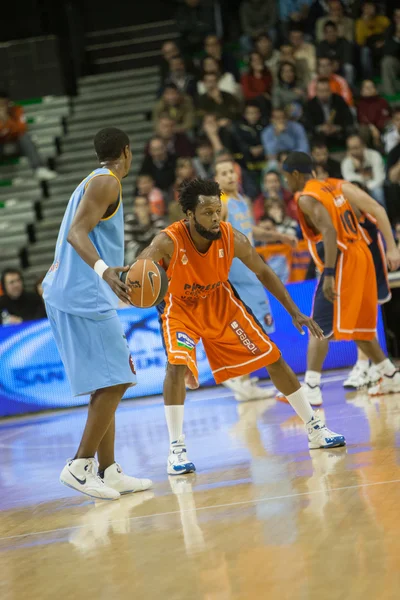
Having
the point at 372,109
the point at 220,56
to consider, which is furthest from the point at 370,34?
the point at 220,56

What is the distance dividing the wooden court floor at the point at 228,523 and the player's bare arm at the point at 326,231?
2.96 feet

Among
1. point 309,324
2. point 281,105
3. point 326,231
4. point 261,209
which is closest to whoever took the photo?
point 309,324

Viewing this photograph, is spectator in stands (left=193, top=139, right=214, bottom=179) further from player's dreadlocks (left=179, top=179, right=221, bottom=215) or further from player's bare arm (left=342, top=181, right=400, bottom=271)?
player's dreadlocks (left=179, top=179, right=221, bottom=215)

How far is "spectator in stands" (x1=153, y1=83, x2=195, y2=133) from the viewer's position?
13.4 metres

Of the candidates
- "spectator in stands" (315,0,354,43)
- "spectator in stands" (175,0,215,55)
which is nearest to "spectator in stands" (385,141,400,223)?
"spectator in stands" (315,0,354,43)

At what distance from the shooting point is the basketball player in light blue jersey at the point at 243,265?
7520 millimetres

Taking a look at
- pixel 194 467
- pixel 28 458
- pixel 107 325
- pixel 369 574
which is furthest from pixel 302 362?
pixel 369 574

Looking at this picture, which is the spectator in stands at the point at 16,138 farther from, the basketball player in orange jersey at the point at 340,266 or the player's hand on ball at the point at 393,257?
the player's hand on ball at the point at 393,257

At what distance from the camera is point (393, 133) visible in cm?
1202

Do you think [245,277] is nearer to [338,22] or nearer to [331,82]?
[331,82]

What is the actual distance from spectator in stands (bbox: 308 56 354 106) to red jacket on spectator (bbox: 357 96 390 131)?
29 cm

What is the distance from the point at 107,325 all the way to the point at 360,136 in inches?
323

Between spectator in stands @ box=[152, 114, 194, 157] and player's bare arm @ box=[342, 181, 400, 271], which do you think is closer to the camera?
player's bare arm @ box=[342, 181, 400, 271]

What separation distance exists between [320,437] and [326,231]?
6.57ft
